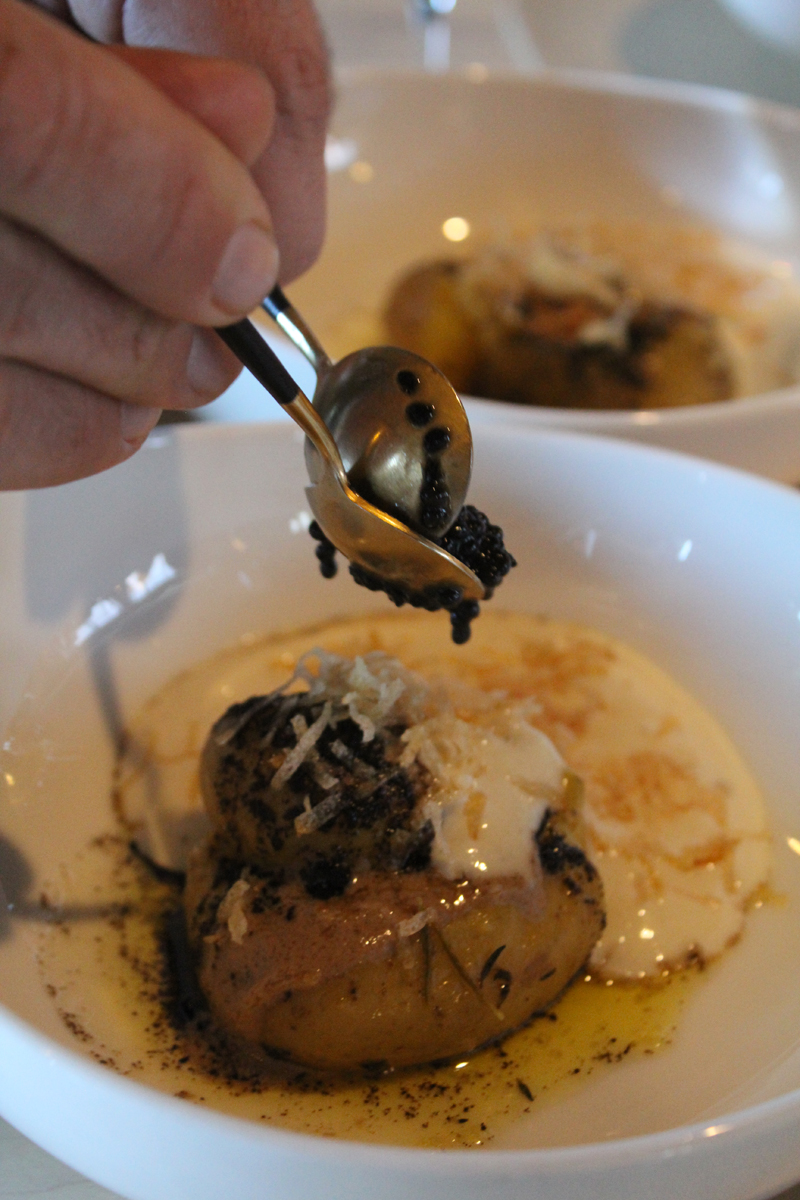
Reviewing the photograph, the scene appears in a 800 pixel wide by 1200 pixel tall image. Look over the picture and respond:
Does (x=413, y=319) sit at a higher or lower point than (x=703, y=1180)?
lower

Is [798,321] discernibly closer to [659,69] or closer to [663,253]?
[663,253]

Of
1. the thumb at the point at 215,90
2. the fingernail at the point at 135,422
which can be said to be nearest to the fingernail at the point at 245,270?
the thumb at the point at 215,90

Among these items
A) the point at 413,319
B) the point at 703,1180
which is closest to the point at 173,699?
the point at 703,1180

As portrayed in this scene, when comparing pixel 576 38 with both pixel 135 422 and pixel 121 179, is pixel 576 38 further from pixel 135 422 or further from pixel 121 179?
pixel 121 179

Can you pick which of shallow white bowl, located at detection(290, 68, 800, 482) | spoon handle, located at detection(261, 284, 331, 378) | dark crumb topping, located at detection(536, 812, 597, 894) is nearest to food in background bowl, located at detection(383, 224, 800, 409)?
shallow white bowl, located at detection(290, 68, 800, 482)

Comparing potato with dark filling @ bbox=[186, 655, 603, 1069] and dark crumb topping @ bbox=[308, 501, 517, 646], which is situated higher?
dark crumb topping @ bbox=[308, 501, 517, 646]

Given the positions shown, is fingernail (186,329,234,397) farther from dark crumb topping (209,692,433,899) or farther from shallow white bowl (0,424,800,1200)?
shallow white bowl (0,424,800,1200)
